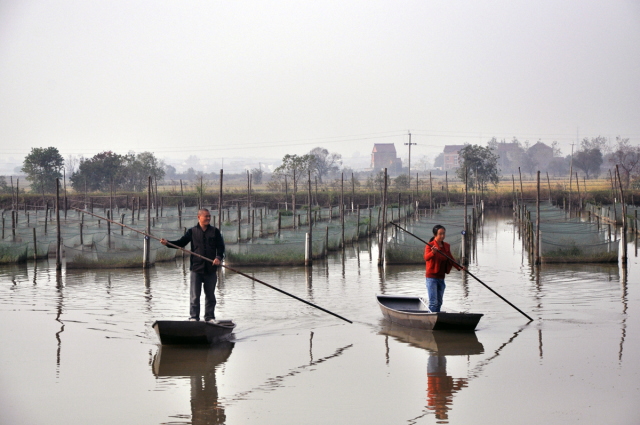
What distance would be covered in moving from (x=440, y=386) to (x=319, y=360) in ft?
5.84

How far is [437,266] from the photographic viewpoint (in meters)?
10.5

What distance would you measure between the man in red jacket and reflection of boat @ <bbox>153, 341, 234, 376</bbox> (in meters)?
2.97

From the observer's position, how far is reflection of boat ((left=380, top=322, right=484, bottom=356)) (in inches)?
381

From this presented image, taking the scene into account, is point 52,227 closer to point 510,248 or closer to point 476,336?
point 510,248

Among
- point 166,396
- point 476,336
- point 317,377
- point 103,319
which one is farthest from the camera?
point 103,319

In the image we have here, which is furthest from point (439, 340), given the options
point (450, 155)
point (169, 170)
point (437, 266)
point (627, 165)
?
point (169, 170)

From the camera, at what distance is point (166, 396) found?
302 inches

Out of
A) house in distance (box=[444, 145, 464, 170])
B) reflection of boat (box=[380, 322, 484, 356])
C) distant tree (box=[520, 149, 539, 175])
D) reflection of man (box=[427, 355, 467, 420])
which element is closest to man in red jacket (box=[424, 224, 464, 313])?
reflection of boat (box=[380, 322, 484, 356])

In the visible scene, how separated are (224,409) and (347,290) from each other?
Answer: 26.4ft

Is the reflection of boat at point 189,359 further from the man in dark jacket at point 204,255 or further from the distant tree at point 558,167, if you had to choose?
the distant tree at point 558,167

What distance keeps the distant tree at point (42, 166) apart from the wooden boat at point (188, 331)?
4631 centimetres

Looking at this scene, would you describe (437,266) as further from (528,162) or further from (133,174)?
(528,162)

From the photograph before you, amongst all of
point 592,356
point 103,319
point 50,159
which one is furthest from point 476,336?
point 50,159

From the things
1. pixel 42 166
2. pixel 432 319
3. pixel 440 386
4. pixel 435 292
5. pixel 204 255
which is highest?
pixel 42 166
